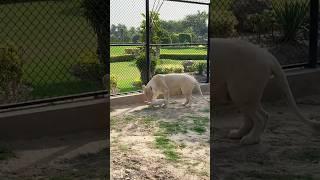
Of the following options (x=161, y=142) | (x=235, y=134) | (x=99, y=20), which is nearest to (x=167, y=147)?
(x=161, y=142)

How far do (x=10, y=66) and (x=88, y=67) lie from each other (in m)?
0.38

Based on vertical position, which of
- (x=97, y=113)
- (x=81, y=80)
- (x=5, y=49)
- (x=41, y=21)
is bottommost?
(x=97, y=113)

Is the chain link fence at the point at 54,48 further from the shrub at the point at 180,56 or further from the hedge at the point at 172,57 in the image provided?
the shrub at the point at 180,56

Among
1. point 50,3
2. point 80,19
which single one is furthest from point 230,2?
point 50,3

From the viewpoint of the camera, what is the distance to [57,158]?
2.00 meters

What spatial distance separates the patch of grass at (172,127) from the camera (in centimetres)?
267

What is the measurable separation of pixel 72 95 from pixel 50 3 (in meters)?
0.44

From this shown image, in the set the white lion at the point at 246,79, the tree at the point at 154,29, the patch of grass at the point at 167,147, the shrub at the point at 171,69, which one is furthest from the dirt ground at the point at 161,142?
the tree at the point at 154,29

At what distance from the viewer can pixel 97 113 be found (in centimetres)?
208

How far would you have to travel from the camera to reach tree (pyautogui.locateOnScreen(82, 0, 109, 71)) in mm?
1978

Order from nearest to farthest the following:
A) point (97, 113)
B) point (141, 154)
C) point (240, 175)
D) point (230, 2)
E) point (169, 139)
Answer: point (230, 2)
point (240, 175)
point (97, 113)
point (141, 154)
point (169, 139)

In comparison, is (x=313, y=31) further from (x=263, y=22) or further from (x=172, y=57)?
(x=172, y=57)

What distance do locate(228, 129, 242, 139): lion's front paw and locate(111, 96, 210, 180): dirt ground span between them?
11.2 inches

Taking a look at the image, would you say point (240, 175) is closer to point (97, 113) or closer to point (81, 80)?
point (97, 113)
